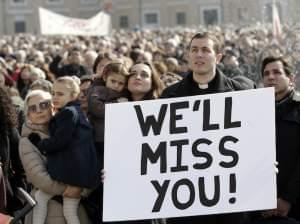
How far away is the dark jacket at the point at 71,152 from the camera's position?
16.8ft

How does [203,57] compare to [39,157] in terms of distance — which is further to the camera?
[39,157]

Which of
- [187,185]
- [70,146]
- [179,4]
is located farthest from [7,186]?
[179,4]

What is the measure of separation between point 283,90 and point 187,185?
43.4 inches

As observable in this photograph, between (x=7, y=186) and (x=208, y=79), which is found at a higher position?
(x=208, y=79)

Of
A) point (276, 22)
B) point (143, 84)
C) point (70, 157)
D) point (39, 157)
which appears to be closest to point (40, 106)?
point (39, 157)

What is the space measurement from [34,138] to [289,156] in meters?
1.69

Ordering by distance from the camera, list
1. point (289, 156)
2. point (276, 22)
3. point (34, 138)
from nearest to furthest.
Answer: point (289, 156) < point (34, 138) < point (276, 22)

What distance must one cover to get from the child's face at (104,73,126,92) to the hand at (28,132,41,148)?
70 centimetres

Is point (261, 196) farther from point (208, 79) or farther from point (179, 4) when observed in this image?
point (179, 4)

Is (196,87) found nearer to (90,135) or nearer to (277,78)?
(277,78)

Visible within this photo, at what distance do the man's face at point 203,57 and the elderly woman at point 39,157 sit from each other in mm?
1167

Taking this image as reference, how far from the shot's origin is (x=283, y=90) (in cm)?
508

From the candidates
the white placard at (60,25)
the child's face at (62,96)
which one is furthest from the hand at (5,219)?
the white placard at (60,25)

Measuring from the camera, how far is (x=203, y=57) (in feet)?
15.7
